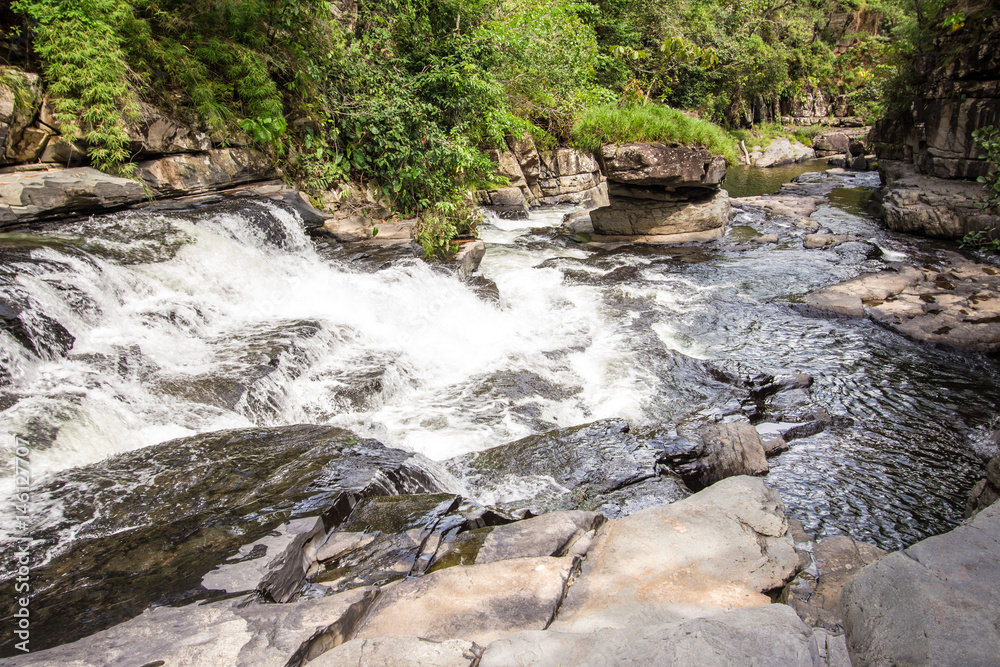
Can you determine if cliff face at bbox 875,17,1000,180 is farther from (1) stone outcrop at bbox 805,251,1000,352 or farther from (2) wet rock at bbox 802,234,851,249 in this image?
(1) stone outcrop at bbox 805,251,1000,352

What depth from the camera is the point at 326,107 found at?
9633mm

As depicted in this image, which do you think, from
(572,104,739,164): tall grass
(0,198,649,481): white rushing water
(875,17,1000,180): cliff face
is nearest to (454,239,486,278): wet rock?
(0,198,649,481): white rushing water

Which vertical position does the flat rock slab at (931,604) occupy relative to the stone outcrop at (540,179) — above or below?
below

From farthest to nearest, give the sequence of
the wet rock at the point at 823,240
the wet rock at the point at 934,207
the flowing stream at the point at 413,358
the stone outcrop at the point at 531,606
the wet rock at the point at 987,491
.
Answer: the wet rock at the point at 823,240 → the wet rock at the point at 934,207 → the flowing stream at the point at 413,358 → the wet rock at the point at 987,491 → the stone outcrop at the point at 531,606

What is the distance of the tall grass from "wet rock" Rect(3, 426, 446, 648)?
8.43m

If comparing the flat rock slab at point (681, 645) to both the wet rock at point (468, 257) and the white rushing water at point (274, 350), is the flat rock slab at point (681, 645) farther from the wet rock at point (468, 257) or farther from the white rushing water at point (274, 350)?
the wet rock at point (468, 257)

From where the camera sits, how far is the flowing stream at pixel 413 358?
4.36 metres

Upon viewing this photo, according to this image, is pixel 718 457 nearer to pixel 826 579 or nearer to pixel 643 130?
pixel 826 579

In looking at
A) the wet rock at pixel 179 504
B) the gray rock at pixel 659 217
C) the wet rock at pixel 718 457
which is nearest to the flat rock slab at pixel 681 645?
the wet rock at pixel 179 504

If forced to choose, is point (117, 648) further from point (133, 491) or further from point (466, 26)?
point (466, 26)

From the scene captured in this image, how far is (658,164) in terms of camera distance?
10141 millimetres

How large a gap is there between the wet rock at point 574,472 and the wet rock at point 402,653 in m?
1.86

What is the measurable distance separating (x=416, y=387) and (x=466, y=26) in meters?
9.06

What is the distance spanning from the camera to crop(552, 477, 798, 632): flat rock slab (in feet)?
7.60
